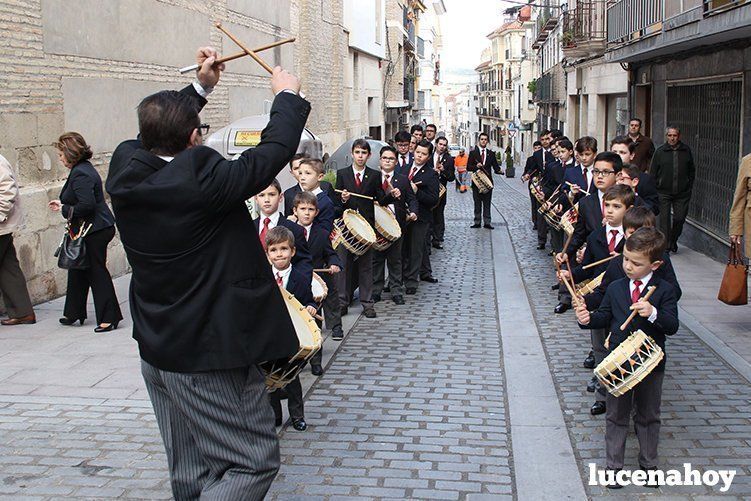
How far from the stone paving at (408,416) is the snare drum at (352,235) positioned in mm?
882

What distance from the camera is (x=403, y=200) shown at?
11.0 metres

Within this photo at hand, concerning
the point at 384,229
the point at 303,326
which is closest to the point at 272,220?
the point at 303,326

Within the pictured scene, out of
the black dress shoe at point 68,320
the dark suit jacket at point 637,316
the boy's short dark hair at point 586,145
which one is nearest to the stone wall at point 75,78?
the black dress shoe at point 68,320

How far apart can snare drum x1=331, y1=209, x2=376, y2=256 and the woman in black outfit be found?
90.4 inches

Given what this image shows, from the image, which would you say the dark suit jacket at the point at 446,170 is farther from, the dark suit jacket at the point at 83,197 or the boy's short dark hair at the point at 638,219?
the boy's short dark hair at the point at 638,219

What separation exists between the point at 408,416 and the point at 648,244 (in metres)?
2.20

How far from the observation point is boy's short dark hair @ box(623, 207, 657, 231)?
5.85 meters

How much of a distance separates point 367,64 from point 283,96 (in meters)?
36.0

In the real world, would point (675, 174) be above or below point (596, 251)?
above

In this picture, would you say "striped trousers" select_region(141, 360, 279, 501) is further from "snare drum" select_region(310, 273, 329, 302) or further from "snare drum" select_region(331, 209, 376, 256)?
"snare drum" select_region(331, 209, 376, 256)

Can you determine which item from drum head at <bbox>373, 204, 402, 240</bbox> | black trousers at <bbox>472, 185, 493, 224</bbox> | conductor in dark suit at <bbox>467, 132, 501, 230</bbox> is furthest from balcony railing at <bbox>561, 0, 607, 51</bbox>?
drum head at <bbox>373, 204, 402, 240</bbox>

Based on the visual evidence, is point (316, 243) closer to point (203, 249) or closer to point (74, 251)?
point (74, 251)

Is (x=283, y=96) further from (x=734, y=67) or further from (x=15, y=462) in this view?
(x=734, y=67)

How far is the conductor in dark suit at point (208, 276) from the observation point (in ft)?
11.1
